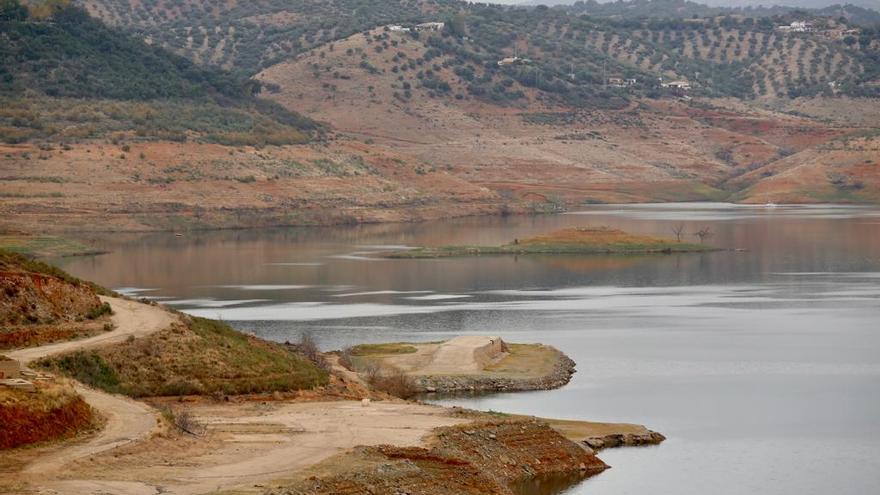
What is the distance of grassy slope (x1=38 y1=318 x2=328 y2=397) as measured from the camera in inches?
1406

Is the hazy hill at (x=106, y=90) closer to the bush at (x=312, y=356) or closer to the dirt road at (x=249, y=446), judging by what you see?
the bush at (x=312, y=356)

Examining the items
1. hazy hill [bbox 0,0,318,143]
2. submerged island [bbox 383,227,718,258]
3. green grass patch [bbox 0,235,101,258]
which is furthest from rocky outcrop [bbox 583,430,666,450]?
hazy hill [bbox 0,0,318,143]

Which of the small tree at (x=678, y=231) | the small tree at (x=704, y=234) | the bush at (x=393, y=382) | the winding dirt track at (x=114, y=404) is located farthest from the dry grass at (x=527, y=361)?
the small tree at (x=704, y=234)

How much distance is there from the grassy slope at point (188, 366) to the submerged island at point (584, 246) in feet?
223

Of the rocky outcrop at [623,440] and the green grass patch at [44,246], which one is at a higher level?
the rocky outcrop at [623,440]

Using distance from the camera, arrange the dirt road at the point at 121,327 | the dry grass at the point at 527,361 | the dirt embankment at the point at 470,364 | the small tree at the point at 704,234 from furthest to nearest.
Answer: the small tree at the point at 704,234
the dry grass at the point at 527,361
the dirt embankment at the point at 470,364
the dirt road at the point at 121,327

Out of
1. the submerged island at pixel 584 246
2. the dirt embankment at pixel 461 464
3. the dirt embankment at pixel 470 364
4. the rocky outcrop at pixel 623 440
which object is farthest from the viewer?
the submerged island at pixel 584 246

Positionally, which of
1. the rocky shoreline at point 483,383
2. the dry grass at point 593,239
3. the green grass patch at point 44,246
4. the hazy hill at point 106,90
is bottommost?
the green grass patch at point 44,246

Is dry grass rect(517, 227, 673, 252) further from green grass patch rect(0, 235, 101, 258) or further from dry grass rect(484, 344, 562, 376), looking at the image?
dry grass rect(484, 344, 562, 376)

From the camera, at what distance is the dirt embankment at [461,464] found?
1133 inches

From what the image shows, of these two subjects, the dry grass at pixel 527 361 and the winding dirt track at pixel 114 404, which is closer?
the winding dirt track at pixel 114 404

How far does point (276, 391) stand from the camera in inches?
1500

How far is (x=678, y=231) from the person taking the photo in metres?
121

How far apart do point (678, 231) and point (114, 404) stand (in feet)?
300
